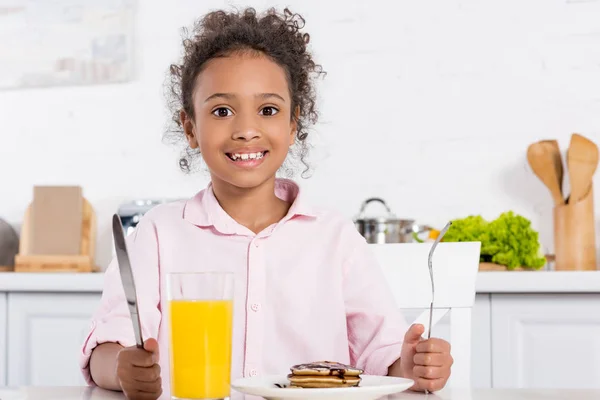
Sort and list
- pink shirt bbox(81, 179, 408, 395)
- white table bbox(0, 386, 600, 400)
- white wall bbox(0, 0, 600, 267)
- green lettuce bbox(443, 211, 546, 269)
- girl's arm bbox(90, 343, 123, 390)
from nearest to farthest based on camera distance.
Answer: white table bbox(0, 386, 600, 400) < girl's arm bbox(90, 343, 123, 390) < pink shirt bbox(81, 179, 408, 395) < green lettuce bbox(443, 211, 546, 269) < white wall bbox(0, 0, 600, 267)

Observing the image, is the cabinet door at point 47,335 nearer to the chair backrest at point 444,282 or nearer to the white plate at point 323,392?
the chair backrest at point 444,282

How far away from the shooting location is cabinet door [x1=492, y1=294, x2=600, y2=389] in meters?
2.11

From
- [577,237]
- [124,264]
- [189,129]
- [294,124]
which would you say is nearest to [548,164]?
[577,237]

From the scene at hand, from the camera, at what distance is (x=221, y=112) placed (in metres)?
1.29

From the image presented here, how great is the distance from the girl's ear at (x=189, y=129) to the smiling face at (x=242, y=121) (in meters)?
0.11

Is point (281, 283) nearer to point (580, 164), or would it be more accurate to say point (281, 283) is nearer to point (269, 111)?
point (269, 111)

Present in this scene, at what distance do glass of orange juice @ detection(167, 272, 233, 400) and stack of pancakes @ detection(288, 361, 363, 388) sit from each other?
0.07 m

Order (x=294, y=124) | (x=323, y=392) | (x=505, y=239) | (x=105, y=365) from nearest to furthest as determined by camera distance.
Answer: (x=323, y=392) → (x=105, y=365) → (x=294, y=124) → (x=505, y=239)

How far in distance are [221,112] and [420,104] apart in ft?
4.81

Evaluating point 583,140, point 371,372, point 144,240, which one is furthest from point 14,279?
point 583,140

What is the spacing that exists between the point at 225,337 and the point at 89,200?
2.18 metres

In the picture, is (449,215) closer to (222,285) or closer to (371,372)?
(371,372)

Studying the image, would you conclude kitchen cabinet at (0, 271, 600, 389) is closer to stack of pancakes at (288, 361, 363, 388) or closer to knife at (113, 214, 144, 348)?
stack of pancakes at (288, 361, 363, 388)

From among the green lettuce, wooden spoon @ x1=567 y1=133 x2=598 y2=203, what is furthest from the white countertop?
wooden spoon @ x1=567 y1=133 x2=598 y2=203
